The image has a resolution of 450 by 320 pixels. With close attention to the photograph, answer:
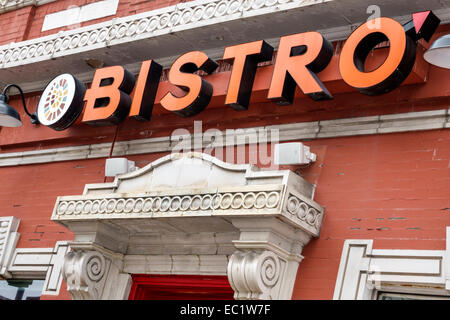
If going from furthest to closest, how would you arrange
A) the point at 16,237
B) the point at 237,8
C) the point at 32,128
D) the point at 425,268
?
the point at 32,128 < the point at 16,237 < the point at 237,8 < the point at 425,268

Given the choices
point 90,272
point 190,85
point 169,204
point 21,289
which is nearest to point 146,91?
point 190,85

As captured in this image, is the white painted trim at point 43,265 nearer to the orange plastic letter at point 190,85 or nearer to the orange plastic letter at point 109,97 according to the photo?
the orange plastic letter at point 109,97

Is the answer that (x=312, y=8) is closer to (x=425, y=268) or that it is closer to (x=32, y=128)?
(x=425, y=268)

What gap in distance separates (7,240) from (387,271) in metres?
5.41

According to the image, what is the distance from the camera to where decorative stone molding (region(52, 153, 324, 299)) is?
6.46 m

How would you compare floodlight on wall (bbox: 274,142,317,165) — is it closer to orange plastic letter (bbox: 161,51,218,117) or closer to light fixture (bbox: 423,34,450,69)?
orange plastic letter (bbox: 161,51,218,117)

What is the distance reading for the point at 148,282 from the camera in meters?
7.98

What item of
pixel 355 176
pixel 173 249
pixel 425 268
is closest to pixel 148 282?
pixel 173 249

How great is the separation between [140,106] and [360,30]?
9.34ft

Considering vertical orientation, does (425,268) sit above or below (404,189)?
below

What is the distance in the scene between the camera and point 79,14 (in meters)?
10.3

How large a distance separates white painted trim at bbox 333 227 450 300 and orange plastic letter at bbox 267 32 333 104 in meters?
1.64

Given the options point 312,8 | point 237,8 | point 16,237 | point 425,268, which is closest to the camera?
point 425,268

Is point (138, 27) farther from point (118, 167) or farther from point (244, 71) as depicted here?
point (244, 71)
